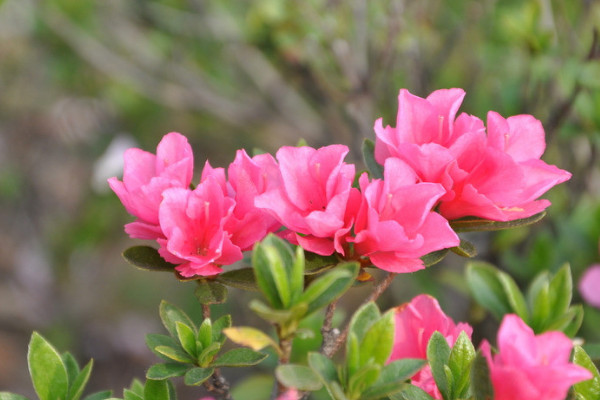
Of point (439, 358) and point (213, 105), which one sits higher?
point (213, 105)

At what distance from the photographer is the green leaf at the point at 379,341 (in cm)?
69

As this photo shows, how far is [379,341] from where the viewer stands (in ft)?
2.27

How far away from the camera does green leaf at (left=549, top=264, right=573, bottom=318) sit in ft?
2.76

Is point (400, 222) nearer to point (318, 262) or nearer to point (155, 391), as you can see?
point (318, 262)

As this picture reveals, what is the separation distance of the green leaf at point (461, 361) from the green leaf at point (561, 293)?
0.53 feet

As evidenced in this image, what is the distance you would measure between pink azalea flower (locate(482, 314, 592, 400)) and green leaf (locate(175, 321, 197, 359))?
0.34 m

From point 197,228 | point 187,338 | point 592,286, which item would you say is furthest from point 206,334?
point 592,286

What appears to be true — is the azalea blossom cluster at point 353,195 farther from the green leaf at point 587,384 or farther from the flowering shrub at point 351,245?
the green leaf at point 587,384

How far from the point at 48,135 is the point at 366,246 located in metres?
2.90

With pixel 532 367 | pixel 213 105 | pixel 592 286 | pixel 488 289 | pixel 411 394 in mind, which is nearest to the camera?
pixel 532 367

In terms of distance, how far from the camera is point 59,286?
280cm

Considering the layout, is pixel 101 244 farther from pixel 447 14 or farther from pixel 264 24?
pixel 447 14

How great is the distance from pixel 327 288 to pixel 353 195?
13 centimetres

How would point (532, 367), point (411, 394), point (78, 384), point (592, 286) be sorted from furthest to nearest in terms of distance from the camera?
point (592, 286) < point (78, 384) < point (411, 394) < point (532, 367)
